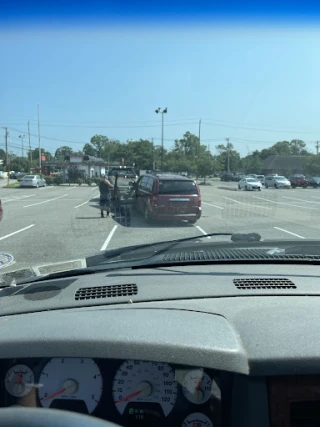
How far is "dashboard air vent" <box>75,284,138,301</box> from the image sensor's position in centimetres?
280

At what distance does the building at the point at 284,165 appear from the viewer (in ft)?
261

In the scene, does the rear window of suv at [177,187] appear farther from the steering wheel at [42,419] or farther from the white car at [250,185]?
the white car at [250,185]

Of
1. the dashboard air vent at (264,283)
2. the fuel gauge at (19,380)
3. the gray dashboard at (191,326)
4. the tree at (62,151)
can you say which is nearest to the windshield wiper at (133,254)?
the gray dashboard at (191,326)

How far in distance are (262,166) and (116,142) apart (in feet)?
195

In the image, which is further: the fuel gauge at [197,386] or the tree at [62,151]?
the tree at [62,151]

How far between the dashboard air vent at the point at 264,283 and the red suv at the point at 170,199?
10798mm

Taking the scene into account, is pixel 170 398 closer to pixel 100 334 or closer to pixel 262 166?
pixel 100 334

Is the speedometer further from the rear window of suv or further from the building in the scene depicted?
the building

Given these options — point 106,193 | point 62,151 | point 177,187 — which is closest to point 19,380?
point 177,187

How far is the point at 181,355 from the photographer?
2047 millimetres

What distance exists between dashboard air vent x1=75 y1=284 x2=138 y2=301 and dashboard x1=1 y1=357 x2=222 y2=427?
604 mm

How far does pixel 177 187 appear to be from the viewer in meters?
15.0

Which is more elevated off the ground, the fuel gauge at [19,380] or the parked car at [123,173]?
the parked car at [123,173]

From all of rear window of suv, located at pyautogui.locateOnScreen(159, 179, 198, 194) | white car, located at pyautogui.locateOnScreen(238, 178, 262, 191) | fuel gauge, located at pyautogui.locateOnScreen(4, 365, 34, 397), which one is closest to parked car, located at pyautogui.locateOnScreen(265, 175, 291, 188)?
white car, located at pyautogui.locateOnScreen(238, 178, 262, 191)
